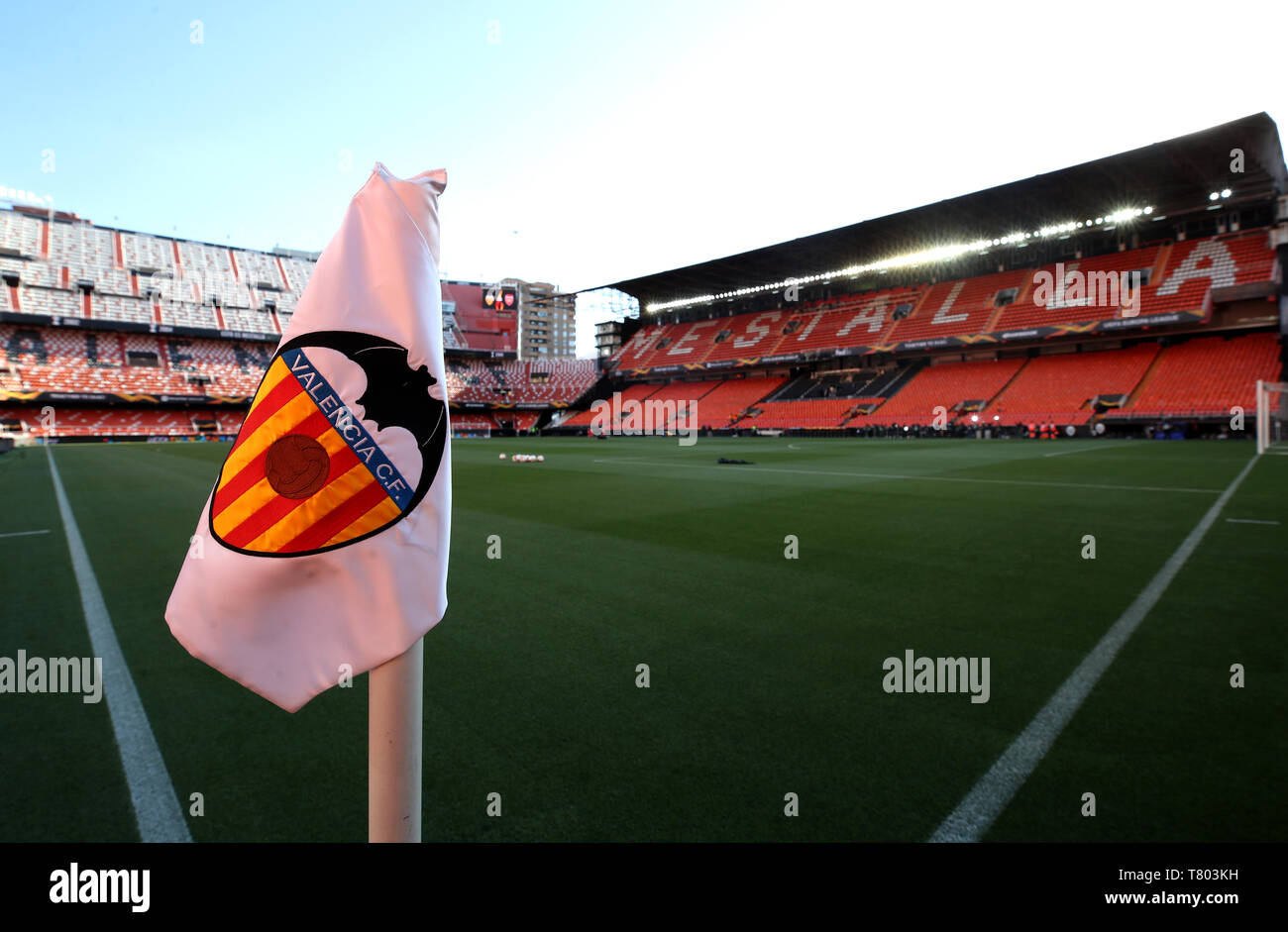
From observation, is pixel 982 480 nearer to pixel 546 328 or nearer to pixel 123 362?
pixel 123 362

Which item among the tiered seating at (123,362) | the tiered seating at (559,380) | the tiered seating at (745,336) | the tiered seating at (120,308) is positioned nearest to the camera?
the tiered seating at (123,362)

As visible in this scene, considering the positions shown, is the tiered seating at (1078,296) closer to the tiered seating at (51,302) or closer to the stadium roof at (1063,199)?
the stadium roof at (1063,199)

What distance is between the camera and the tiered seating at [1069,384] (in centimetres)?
3228

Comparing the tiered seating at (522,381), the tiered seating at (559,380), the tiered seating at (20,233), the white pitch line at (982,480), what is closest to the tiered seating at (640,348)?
the tiered seating at (559,380)

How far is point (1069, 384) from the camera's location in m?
34.2

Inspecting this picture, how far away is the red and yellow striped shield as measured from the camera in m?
1.12

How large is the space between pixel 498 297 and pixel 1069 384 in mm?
57579

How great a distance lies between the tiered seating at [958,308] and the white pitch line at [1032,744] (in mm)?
41023

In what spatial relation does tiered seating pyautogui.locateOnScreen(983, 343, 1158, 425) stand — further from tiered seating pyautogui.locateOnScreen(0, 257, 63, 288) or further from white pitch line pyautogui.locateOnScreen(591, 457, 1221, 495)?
tiered seating pyautogui.locateOnScreen(0, 257, 63, 288)

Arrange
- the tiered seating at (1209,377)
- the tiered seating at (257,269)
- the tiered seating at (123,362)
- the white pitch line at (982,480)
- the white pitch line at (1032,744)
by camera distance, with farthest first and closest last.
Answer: the tiered seating at (257,269) < the tiered seating at (123,362) < the tiered seating at (1209,377) < the white pitch line at (982,480) < the white pitch line at (1032,744)

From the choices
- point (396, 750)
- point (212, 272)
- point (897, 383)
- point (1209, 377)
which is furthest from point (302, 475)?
point (212, 272)

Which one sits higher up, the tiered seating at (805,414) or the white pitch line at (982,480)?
the tiered seating at (805,414)

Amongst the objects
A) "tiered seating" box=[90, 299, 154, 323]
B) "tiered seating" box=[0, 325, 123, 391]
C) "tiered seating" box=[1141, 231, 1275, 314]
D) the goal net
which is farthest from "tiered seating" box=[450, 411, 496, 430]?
the goal net
